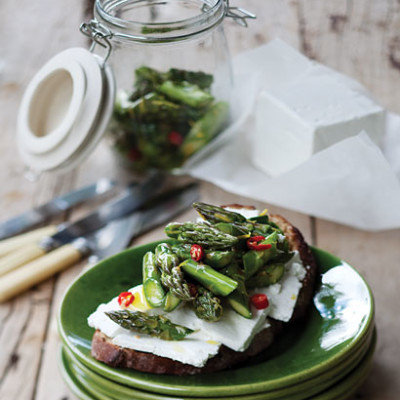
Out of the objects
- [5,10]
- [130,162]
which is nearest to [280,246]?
[130,162]

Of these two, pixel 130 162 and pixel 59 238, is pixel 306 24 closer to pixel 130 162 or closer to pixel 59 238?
pixel 130 162

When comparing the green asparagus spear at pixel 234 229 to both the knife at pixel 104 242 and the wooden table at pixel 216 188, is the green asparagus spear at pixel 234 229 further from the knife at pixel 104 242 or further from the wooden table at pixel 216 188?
the knife at pixel 104 242

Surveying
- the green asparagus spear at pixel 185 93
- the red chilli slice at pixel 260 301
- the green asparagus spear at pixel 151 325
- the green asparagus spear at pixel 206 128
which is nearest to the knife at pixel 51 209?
the green asparagus spear at pixel 206 128

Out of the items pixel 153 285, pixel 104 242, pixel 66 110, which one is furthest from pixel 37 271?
pixel 153 285

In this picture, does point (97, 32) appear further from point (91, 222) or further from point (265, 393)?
point (265, 393)

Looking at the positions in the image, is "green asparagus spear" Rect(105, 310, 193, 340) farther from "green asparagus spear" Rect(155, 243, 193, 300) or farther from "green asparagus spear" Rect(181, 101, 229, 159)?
"green asparagus spear" Rect(181, 101, 229, 159)

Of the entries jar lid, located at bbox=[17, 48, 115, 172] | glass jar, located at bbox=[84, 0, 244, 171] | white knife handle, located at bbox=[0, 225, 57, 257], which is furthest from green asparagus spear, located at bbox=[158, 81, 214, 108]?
white knife handle, located at bbox=[0, 225, 57, 257]
